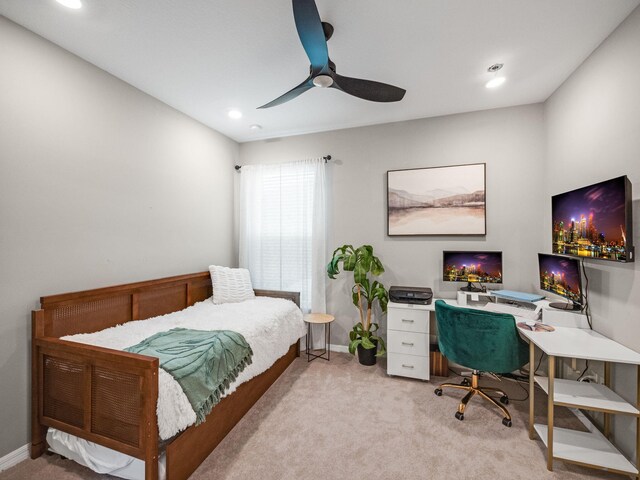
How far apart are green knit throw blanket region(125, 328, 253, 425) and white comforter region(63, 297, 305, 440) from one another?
5 centimetres

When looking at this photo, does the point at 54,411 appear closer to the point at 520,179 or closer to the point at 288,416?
the point at 288,416

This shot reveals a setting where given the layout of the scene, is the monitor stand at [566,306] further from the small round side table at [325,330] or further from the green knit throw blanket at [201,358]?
the green knit throw blanket at [201,358]

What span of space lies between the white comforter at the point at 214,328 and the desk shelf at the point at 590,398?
203cm

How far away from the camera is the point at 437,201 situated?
3098 millimetres

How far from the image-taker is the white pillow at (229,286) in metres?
3.17

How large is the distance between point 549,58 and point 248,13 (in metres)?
2.22

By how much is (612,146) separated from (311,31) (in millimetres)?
2118

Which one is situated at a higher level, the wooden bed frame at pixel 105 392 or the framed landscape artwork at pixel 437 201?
the framed landscape artwork at pixel 437 201

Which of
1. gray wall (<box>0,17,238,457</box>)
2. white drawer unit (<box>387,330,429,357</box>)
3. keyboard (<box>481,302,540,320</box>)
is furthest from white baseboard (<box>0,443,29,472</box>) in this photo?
keyboard (<box>481,302,540,320</box>)

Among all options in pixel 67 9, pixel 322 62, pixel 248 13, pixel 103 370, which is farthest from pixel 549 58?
pixel 103 370

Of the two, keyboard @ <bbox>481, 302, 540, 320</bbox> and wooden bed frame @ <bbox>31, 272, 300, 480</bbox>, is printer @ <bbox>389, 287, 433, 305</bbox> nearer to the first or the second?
keyboard @ <bbox>481, 302, 540, 320</bbox>

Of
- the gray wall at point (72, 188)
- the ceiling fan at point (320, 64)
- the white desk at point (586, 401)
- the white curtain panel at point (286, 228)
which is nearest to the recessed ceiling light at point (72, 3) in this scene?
the gray wall at point (72, 188)

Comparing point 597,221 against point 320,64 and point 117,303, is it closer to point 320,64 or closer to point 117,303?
point 320,64

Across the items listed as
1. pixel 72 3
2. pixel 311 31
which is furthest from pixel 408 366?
Result: pixel 72 3
